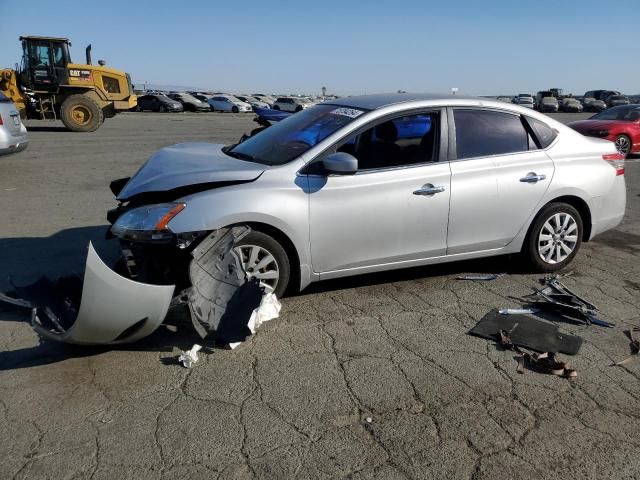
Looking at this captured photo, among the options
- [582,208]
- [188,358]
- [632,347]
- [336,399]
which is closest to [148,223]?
[188,358]

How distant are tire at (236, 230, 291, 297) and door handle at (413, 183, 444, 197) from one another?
4.04ft

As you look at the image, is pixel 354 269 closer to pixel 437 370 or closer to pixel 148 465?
pixel 437 370

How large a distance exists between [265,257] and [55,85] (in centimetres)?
1747

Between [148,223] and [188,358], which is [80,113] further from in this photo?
[188,358]

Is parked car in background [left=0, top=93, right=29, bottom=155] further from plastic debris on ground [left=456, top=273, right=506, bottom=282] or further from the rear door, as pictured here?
plastic debris on ground [left=456, top=273, right=506, bottom=282]

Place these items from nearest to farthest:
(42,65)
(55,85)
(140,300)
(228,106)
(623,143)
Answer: (140,300), (623,143), (42,65), (55,85), (228,106)

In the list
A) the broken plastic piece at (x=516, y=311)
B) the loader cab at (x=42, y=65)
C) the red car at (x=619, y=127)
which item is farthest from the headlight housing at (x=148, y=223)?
the loader cab at (x=42, y=65)

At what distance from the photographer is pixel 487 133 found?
4934 mm

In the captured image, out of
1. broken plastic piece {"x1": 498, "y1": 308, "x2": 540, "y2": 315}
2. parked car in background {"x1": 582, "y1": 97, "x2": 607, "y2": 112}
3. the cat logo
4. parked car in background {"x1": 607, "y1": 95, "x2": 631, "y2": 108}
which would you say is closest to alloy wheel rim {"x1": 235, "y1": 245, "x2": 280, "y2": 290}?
broken plastic piece {"x1": 498, "y1": 308, "x2": 540, "y2": 315}

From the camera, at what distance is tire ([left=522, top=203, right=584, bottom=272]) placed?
5.13 meters

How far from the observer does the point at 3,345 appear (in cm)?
367

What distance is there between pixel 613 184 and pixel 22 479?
5469 mm

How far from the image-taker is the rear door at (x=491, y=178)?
4.70 metres

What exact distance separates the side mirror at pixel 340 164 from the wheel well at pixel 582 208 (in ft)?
7.09
